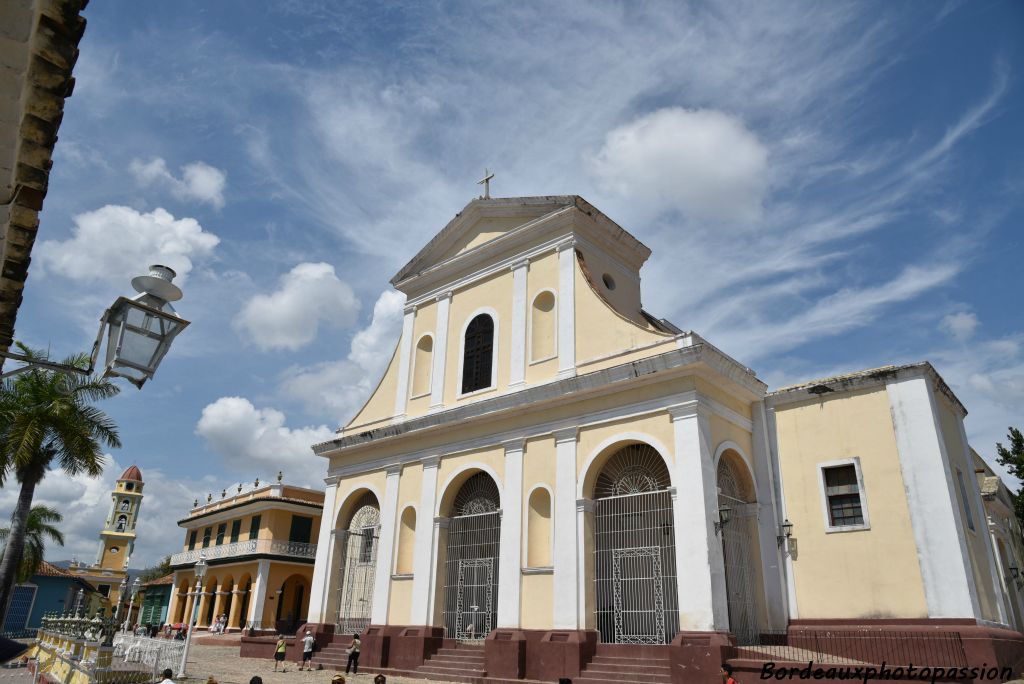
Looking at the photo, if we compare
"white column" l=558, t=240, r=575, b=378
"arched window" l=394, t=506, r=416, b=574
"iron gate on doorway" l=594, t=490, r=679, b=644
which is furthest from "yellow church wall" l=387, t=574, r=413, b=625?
"white column" l=558, t=240, r=575, b=378

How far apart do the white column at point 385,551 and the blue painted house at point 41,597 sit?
28072mm

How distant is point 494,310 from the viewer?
669 inches

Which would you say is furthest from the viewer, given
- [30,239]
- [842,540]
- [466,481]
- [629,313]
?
[629,313]

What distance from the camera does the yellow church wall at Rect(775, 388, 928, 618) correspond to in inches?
464

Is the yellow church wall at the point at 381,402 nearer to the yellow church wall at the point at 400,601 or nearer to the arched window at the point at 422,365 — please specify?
A: the arched window at the point at 422,365

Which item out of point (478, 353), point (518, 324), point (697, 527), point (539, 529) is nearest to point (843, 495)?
point (697, 527)

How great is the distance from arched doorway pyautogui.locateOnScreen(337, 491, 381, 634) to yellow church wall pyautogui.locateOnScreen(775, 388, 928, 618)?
32.9 feet

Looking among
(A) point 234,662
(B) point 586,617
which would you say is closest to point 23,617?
(A) point 234,662

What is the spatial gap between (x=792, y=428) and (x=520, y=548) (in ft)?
19.3

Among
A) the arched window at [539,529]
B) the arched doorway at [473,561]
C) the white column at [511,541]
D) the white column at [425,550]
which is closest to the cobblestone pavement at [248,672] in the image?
the white column at [425,550]

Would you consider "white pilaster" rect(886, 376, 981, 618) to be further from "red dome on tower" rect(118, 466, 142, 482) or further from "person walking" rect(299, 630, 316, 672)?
"red dome on tower" rect(118, 466, 142, 482)

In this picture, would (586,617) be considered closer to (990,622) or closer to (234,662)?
(990,622)

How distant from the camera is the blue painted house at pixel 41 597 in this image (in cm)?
3653

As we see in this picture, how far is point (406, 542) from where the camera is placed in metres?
16.6
